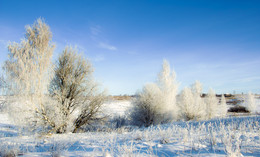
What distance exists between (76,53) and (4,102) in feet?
16.2

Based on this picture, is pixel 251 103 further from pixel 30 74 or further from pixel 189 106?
pixel 30 74

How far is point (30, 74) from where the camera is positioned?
8.05 m

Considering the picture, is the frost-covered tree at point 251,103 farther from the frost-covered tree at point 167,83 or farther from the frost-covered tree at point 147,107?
the frost-covered tree at point 147,107

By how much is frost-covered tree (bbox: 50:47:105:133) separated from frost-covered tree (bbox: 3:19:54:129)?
108cm

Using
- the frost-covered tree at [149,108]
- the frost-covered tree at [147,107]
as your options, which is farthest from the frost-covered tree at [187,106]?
the frost-covered tree at [147,107]

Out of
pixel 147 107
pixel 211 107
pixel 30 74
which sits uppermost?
pixel 30 74

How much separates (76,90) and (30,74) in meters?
2.97

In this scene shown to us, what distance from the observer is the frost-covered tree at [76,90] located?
969cm

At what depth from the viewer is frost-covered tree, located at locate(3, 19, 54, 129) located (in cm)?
779

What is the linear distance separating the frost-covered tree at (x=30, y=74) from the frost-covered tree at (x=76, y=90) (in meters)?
1.08

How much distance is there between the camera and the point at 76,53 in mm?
10320

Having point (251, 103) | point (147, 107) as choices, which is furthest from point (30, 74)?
point (251, 103)

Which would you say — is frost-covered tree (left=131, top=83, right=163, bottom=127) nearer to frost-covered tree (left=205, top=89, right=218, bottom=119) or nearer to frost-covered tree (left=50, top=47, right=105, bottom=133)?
frost-covered tree (left=50, top=47, right=105, bottom=133)

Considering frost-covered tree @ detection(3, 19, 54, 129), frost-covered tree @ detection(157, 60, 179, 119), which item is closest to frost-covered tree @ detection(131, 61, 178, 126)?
frost-covered tree @ detection(157, 60, 179, 119)
